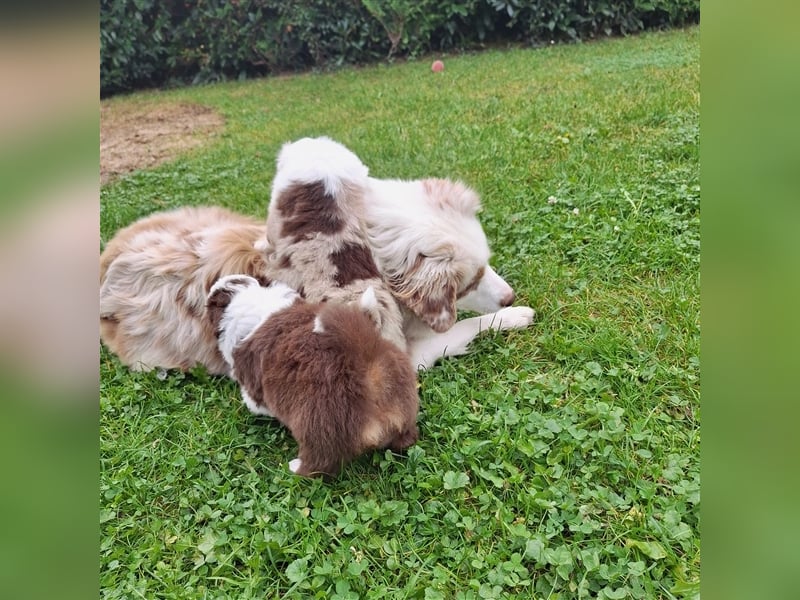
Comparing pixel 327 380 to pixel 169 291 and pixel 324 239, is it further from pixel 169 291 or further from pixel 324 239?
pixel 169 291

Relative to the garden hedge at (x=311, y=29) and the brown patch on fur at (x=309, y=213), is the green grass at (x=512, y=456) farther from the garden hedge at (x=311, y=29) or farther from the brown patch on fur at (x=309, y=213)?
the garden hedge at (x=311, y=29)

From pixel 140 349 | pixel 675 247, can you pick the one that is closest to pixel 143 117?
pixel 140 349

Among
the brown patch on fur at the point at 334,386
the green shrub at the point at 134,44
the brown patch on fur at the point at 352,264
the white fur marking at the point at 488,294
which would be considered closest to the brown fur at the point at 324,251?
the brown patch on fur at the point at 352,264

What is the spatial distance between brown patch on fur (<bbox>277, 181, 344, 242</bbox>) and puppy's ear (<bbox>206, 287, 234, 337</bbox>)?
0.52m

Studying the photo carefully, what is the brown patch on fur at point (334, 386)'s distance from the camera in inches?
112

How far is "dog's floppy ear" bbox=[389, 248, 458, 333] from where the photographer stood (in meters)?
3.77

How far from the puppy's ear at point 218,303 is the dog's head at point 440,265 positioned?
3.42 ft

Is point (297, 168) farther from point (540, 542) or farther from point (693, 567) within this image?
point (693, 567)

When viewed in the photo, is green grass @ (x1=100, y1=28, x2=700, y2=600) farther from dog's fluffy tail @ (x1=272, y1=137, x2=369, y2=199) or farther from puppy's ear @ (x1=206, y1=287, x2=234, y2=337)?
dog's fluffy tail @ (x1=272, y1=137, x2=369, y2=199)

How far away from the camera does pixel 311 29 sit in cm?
1423

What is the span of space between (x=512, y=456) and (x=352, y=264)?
1.57 m

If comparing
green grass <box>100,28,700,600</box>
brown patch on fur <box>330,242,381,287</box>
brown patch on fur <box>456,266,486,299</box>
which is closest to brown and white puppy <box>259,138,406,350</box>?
brown patch on fur <box>330,242,381,287</box>
